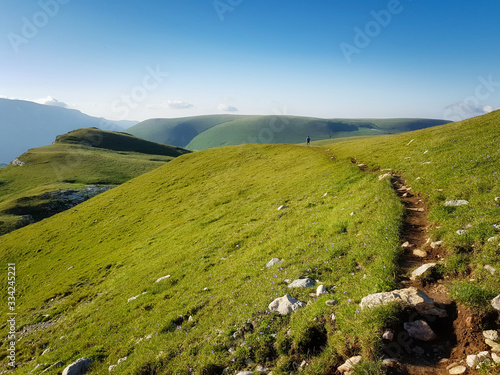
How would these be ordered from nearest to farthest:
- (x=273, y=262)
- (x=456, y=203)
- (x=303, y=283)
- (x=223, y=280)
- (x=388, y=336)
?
(x=388, y=336)
(x=303, y=283)
(x=456, y=203)
(x=273, y=262)
(x=223, y=280)

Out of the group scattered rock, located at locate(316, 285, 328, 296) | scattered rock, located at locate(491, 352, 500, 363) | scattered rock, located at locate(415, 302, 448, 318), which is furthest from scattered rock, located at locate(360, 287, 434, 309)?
scattered rock, located at locate(316, 285, 328, 296)

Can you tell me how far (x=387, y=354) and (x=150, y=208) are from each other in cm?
4395

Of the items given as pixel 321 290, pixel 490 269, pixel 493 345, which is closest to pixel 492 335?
pixel 493 345

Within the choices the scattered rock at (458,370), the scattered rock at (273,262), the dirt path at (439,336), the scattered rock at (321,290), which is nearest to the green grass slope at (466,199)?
the dirt path at (439,336)

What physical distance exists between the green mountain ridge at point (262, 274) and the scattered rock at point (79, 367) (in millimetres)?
283

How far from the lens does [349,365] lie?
6.86 meters

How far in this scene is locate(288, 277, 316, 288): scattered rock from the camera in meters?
11.1

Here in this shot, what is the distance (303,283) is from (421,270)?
4.66 metres

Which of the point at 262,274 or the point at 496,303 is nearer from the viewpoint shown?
the point at 496,303

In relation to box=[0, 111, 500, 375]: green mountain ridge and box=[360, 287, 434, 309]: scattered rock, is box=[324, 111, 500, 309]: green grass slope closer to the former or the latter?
box=[0, 111, 500, 375]: green mountain ridge

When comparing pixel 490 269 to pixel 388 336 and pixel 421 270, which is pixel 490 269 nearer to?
pixel 421 270

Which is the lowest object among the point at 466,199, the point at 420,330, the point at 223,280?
the point at 223,280

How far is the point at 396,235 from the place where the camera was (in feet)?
41.4

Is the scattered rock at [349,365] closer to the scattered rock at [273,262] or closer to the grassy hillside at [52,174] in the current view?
the scattered rock at [273,262]
